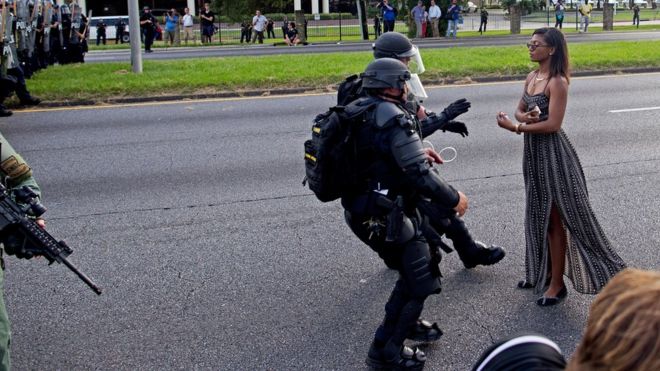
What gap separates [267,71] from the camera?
1703cm

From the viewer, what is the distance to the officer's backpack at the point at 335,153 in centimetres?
429

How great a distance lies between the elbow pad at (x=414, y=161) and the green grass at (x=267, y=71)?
1130cm

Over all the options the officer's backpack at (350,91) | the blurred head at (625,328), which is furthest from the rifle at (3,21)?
the blurred head at (625,328)

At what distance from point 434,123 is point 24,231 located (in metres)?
2.58

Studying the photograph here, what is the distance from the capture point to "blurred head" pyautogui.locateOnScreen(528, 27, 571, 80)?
16.8 ft

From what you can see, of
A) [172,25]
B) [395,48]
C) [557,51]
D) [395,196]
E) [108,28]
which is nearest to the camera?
[395,196]

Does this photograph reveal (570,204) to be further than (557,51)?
Yes

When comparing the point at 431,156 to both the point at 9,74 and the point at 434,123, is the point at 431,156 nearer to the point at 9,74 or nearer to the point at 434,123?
the point at 434,123

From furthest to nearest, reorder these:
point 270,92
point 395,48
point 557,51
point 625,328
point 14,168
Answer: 1. point 270,92
2. point 395,48
3. point 557,51
4. point 14,168
5. point 625,328

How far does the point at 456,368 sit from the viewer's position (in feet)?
15.1

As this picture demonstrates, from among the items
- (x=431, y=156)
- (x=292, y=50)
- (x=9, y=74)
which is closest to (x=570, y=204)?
(x=431, y=156)

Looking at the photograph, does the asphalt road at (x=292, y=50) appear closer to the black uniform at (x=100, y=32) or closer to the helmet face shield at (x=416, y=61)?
the black uniform at (x=100, y=32)

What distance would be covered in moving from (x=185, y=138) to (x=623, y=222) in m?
6.11

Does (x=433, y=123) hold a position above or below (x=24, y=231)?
above
